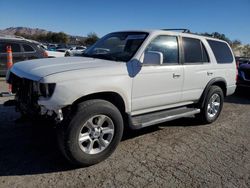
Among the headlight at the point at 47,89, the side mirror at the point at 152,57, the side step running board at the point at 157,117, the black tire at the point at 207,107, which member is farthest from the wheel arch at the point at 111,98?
the black tire at the point at 207,107

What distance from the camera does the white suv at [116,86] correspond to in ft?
11.7

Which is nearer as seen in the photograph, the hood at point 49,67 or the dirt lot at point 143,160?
the dirt lot at point 143,160

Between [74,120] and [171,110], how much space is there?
221 cm

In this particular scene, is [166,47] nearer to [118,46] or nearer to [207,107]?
[118,46]

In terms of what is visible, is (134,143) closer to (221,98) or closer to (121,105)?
(121,105)

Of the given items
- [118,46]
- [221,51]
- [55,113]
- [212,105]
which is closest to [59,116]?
[55,113]

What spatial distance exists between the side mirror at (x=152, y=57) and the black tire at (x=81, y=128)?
0.97m

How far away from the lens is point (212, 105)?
20.2 feet

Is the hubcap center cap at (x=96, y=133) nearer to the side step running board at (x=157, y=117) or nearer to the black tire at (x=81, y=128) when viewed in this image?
the black tire at (x=81, y=128)

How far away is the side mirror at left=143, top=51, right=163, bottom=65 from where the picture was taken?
436 centimetres

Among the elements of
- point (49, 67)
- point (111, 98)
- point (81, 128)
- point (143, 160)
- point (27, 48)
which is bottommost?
point (143, 160)

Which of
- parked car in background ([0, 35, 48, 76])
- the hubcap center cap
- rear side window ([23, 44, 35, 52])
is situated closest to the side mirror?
the hubcap center cap

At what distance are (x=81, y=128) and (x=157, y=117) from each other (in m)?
1.53

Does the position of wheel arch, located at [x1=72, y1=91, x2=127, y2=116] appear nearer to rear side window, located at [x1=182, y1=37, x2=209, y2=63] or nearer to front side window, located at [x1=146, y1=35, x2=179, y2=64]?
front side window, located at [x1=146, y1=35, x2=179, y2=64]
